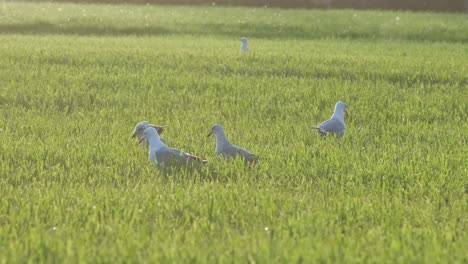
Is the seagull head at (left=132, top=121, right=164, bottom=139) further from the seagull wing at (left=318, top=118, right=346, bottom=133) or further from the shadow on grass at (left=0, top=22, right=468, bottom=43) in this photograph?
the shadow on grass at (left=0, top=22, right=468, bottom=43)

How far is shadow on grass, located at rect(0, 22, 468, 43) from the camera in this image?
2862cm

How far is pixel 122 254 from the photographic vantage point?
4484 mm

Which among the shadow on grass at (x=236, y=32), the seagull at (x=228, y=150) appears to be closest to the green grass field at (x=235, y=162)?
the seagull at (x=228, y=150)

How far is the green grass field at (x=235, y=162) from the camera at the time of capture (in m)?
4.77

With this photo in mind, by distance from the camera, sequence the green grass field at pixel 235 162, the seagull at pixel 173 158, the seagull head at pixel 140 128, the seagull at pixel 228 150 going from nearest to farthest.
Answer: the green grass field at pixel 235 162 → the seagull at pixel 173 158 → the seagull at pixel 228 150 → the seagull head at pixel 140 128

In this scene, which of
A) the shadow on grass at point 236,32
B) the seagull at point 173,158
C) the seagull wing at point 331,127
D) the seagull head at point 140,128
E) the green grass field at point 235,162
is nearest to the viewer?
the green grass field at point 235,162

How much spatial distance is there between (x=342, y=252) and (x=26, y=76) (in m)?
10.3

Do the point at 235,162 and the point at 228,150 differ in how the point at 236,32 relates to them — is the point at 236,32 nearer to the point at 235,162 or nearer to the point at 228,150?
the point at 228,150

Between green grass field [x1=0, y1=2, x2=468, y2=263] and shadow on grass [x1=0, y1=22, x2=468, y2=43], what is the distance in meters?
10.0

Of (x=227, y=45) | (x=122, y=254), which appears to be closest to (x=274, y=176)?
(x=122, y=254)

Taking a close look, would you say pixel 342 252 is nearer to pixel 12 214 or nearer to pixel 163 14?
pixel 12 214

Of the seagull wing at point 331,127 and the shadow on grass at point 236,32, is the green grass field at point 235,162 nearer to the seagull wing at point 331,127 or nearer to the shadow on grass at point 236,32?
the seagull wing at point 331,127

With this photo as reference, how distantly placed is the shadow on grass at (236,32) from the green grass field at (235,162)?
10008 millimetres

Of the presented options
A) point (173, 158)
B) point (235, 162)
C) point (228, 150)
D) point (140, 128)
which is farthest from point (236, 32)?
point (173, 158)
